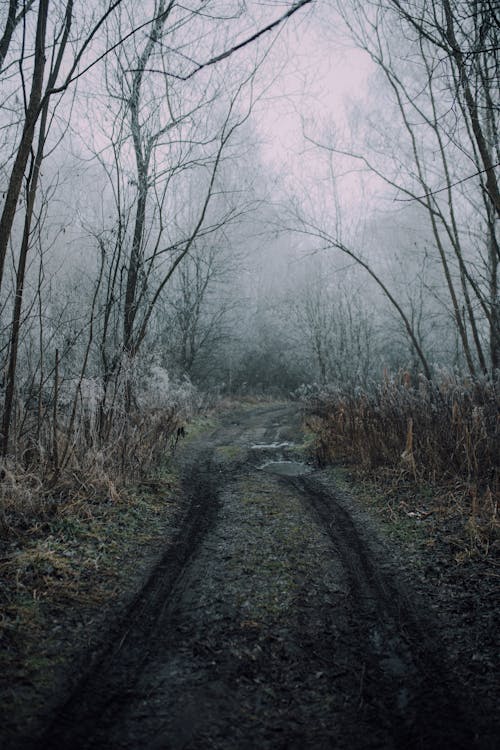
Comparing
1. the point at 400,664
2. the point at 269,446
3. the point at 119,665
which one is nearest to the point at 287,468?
the point at 269,446

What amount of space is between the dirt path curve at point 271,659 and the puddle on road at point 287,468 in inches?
95.4

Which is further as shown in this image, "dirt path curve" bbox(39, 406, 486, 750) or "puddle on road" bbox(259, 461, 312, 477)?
"puddle on road" bbox(259, 461, 312, 477)

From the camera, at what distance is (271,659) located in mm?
1971

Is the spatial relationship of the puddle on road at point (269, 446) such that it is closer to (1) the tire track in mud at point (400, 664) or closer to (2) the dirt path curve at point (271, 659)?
(2) the dirt path curve at point (271, 659)

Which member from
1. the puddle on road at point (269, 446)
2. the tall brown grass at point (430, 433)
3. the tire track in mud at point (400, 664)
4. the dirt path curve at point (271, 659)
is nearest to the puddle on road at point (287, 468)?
the tall brown grass at point (430, 433)

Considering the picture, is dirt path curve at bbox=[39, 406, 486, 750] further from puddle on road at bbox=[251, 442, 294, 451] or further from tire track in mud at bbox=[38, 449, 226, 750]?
puddle on road at bbox=[251, 442, 294, 451]

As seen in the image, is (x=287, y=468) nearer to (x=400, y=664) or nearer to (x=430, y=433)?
(x=430, y=433)

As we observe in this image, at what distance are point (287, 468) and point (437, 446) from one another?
2400 mm

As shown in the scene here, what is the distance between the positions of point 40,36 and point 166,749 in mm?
4883

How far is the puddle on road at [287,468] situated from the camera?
6107 millimetres


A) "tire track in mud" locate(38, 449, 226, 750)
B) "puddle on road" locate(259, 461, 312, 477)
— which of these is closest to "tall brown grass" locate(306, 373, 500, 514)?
"puddle on road" locate(259, 461, 312, 477)

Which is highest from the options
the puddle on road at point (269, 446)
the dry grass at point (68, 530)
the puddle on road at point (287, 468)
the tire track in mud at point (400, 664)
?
the dry grass at point (68, 530)

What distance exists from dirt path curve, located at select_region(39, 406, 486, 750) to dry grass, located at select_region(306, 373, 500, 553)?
101 centimetres

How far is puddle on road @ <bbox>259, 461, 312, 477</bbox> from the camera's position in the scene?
20.0 feet
